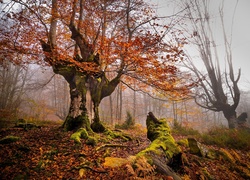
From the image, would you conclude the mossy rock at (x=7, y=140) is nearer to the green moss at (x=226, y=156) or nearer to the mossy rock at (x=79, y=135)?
the mossy rock at (x=79, y=135)

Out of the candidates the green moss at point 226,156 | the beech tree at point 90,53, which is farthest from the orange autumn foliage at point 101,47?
the green moss at point 226,156

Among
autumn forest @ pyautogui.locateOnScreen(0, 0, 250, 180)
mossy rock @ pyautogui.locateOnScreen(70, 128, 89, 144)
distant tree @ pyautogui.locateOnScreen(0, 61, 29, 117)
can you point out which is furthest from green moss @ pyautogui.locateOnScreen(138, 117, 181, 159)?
distant tree @ pyautogui.locateOnScreen(0, 61, 29, 117)

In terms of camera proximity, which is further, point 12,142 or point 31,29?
point 31,29

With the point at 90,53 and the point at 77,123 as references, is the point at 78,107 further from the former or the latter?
the point at 90,53

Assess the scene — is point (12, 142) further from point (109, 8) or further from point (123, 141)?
point (109, 8)

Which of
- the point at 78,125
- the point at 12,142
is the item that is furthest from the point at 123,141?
the point at 12,142

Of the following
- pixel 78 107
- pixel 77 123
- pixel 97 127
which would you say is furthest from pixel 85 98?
pixel 97 127

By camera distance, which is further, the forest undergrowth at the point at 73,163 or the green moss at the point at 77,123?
the green moss at the point at 77,123

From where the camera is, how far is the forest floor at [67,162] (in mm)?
3820

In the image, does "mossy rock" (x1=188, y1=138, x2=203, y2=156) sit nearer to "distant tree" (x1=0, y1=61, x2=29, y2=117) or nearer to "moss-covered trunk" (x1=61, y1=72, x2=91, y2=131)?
"moss-covered trunk" (x1=61, y1=72, x2=91, y2=131)

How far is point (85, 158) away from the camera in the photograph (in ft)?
15.7

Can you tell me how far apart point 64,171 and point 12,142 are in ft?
8.43

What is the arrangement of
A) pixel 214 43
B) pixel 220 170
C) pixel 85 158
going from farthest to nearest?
pixel 214 43
pixel 220 170
pixel 85 158

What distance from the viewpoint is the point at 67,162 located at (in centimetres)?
453
